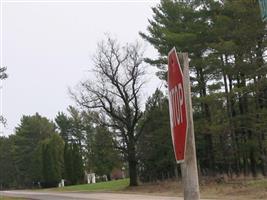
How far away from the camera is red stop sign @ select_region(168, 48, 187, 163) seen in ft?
9.93

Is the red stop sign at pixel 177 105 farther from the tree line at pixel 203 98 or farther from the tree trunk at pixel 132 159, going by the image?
the tree trunk at pixel 132 159

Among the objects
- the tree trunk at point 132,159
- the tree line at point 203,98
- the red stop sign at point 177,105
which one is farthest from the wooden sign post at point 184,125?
the tree trunk at point 132,159

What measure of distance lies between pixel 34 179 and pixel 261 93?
257 ft

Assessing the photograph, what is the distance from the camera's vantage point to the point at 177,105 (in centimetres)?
310

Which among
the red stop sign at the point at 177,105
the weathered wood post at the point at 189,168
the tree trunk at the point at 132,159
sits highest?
the tree trunk at the point at 132,159

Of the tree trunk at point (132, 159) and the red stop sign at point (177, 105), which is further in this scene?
the tree trunk at point (132, 159)

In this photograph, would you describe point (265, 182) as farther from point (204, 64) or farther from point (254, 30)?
point (204, 64)

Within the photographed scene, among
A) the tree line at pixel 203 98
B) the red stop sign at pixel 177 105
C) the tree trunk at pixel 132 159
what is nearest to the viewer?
the red stop sign at pixel 177 105

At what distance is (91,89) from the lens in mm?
55875

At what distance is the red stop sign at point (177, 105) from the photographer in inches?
119

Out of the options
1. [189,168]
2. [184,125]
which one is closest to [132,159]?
[189,168]

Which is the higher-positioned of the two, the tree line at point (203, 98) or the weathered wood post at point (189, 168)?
the tree line at point (203, 98)

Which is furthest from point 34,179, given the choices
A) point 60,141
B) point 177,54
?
point 177,54

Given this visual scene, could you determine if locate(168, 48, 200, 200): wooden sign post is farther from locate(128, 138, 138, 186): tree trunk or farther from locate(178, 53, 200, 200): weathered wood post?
locate(128, 138, 138, 186): tree trunk
